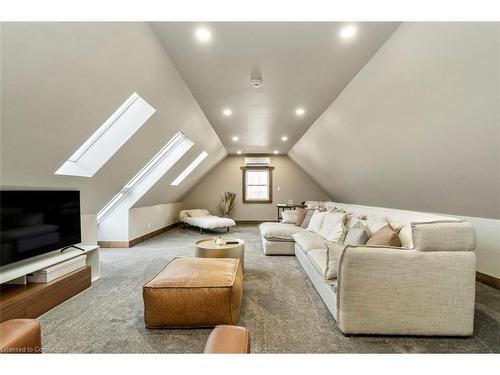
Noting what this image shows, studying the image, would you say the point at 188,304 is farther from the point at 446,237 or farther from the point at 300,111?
the point at 300,111

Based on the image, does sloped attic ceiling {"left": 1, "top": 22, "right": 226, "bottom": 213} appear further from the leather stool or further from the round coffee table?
the leather stool

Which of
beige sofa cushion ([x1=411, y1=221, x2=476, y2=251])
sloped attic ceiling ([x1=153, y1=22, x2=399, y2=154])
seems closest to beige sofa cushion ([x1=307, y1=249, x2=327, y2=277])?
beige sofa cushion ([x1=411, y1=221, x2=476, y2=251])

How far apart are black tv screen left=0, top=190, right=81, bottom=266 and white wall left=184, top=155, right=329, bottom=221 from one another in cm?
546

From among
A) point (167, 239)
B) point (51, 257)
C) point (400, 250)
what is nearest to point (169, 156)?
point (167, 239)

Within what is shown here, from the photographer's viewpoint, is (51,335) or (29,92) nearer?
(29,92)

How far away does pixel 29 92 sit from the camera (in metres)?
1.71

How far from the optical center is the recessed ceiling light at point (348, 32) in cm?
185

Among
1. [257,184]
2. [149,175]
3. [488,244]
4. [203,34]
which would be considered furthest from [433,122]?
[257,184]

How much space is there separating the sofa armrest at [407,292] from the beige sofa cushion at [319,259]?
1.59ft

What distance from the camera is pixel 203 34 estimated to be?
6.39ft

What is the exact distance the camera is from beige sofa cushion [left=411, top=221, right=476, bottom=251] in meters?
1.83
